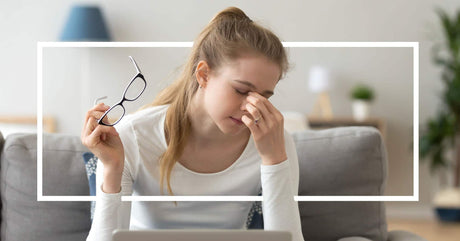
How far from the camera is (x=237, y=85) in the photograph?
1181 mm

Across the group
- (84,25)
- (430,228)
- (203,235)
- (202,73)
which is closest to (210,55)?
(202,73)

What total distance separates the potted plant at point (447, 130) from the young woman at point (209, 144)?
3.15 metres

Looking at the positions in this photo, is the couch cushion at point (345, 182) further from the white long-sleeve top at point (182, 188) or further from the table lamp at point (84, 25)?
the table lamp at point (84, 25)

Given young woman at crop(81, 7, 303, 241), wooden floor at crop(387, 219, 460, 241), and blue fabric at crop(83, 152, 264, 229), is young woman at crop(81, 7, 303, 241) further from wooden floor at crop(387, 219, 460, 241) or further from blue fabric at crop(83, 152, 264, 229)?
wooden floor at crop(387, 219, 460, 241)

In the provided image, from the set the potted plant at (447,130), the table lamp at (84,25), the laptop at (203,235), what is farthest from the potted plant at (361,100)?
the laptop at (203,235)

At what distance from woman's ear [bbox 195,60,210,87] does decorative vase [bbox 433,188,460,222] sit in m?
3.49

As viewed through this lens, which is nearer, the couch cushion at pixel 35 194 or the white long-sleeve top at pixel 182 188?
the white long-sleeve top at pixel 182 188

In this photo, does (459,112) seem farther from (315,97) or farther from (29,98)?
(29,98)

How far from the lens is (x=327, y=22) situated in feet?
14.2

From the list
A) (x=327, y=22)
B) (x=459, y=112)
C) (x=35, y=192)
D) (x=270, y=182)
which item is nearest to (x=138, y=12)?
(x=327, y=22)

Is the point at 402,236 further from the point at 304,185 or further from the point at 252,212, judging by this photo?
the point at 252,212

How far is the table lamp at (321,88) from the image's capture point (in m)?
4.31

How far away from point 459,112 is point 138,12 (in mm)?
2455

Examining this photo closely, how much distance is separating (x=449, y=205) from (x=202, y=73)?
3.53 metres
